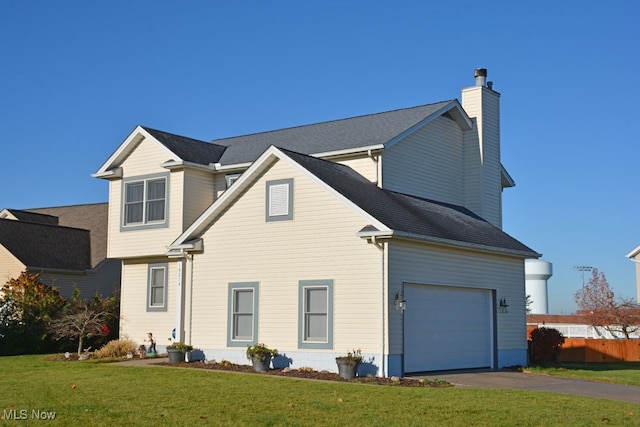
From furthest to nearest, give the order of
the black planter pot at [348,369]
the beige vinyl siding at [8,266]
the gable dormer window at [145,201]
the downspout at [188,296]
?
1. the beige vinyl siding at [8,266]
2. the gable dormer window at [145,201]
3. the downspout at [188,296]
4. the black planter pot at [348,369]

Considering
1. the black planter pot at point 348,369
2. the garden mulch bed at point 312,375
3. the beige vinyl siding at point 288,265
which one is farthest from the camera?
the beige vinyl siding at point 288,265

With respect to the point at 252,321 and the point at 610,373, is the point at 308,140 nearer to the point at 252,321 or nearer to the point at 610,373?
the point at 252,321

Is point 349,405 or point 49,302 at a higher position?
point 49,302

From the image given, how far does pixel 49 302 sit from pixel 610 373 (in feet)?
67.2

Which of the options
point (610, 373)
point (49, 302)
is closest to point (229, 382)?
point (610, 373)

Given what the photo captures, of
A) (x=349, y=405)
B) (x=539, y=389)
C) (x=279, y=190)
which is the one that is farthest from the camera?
(x=279, y=190)

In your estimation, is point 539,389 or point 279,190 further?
point 279,190

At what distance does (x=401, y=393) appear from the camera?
1688cm

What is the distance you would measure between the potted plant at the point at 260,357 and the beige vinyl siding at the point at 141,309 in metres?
6.46

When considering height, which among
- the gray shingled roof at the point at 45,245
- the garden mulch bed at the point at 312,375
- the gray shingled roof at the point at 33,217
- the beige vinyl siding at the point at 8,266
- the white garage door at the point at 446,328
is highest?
the gray shingled roof at the point at 33,217

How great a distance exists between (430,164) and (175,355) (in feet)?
34.4

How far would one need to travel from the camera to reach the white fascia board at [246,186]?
21609 mm

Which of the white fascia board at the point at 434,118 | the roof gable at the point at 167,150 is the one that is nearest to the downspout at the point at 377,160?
the white fascia board at the point at 434,118

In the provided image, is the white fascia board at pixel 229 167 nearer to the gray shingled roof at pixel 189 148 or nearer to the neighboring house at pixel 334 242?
the neighboring house at pixel 334 242
